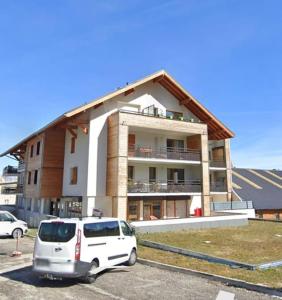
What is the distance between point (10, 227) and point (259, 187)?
103ft

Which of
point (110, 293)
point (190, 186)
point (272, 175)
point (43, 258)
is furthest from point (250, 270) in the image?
point (272, 175)

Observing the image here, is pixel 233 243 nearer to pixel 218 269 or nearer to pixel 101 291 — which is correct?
pixel 218 269

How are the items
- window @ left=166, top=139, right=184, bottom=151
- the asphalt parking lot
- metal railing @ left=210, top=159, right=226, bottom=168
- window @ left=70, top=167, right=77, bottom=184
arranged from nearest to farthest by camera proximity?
the asphalt parking lot
window @ left=70, top=167, right=77, bottom=184
window @ left=166, top=139, right=184, bottom=151
metal railing @ left=210, top=159, right=226, bottom=168

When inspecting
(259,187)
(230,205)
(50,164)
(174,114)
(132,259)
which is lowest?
(132,259)

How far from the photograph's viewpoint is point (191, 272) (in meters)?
11.0

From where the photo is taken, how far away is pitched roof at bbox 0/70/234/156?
24859 mm

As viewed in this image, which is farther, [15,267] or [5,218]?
[5,218]

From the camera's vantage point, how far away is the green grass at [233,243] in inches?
546

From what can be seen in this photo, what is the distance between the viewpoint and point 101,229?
10.9 meters

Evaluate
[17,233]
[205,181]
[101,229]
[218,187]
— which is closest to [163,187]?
Result: [205,181]

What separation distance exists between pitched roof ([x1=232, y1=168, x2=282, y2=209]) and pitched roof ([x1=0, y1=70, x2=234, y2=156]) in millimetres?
9271

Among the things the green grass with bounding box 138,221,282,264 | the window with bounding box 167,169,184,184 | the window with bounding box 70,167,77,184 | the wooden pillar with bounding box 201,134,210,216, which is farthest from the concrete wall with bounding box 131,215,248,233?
the window with bounding box 70,167,77,184

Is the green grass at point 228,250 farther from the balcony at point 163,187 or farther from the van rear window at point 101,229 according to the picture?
the balcony at point 163,187

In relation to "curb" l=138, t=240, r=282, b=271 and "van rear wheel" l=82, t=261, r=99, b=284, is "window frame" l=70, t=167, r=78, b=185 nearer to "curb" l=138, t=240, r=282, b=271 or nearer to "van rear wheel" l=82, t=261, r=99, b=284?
"curb" l=138, t=240, r=282, b=271
